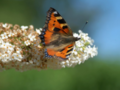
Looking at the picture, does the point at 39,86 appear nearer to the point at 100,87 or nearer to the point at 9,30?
the point at 100,87

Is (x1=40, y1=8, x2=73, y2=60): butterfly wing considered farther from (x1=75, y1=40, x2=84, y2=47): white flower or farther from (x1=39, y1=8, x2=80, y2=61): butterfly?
(x1=75, y1=40, x2=84, y2=47): white flower

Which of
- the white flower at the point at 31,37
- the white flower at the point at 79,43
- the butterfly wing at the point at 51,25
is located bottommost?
the white flower at the point at 79,43

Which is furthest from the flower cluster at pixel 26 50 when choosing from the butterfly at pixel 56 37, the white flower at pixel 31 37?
the butterfly at pixel 56 37

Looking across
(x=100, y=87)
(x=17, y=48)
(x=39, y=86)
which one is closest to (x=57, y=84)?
(x=39, y=86)

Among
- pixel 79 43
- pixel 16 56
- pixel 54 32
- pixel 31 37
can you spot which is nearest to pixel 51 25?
pixel 54 32

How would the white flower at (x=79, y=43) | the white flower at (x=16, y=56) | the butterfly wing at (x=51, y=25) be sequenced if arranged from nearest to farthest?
1. the white flower at (x=16, y=56)
2. the butterfly wing at (x=51, y=25)
3. the white flower at (x=79, y=43)

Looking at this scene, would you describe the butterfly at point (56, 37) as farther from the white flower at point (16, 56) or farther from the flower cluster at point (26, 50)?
the white flower at point (16, 56)
